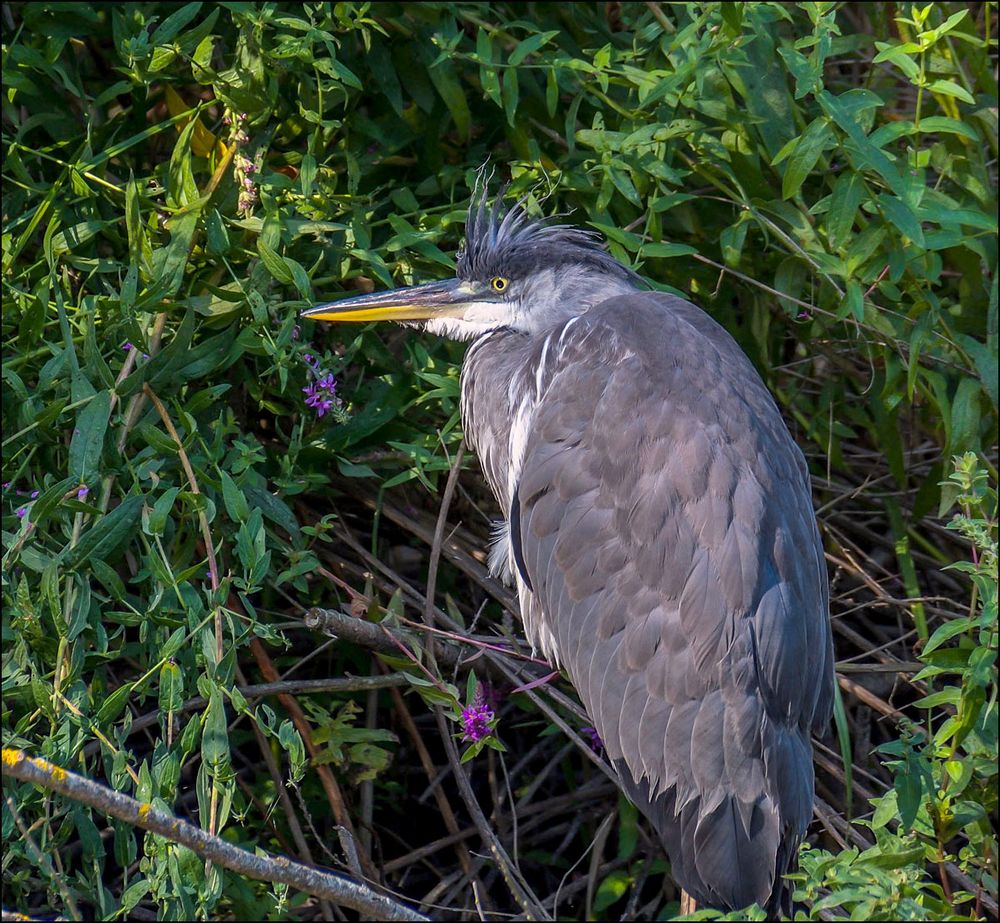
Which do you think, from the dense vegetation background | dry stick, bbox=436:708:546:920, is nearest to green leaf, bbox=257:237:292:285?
the dense vegetation background

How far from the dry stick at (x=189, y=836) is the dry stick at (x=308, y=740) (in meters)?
1.00

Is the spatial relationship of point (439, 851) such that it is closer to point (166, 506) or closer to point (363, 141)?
point (166, 506)

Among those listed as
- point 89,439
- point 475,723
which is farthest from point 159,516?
point 475,723

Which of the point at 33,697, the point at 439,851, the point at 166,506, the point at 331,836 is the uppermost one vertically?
the point at 166,506

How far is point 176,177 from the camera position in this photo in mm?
2660


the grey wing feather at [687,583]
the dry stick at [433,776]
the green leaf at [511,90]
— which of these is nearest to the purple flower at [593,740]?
the grey wing feather at [687,583]

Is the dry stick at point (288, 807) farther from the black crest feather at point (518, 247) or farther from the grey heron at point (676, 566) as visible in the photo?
the black crest feather at point (518, 247)

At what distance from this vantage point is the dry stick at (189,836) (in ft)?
5.01

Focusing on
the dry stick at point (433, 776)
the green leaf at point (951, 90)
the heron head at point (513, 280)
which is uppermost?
the green leaf at point (951, 90)

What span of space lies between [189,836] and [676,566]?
106 cm

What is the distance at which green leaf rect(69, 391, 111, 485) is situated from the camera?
2191 millimetres

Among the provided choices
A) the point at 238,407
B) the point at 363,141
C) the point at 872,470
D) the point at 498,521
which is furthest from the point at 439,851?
the point at 363,141

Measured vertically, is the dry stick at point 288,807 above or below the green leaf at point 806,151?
below

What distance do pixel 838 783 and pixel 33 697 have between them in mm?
1763
